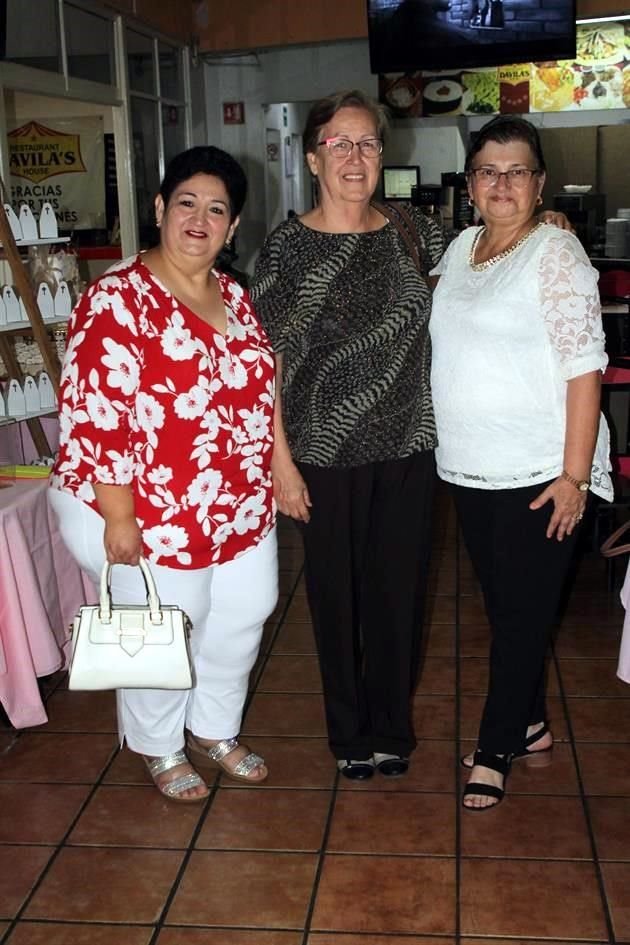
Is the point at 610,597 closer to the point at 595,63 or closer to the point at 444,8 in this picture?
the point at 444,8

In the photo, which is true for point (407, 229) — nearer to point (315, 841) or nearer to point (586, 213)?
point (315, 841)

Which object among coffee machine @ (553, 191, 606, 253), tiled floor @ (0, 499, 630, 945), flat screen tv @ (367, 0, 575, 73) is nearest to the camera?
tiled floor @ (0, 499, 630, 945)

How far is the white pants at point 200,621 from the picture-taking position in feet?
8.23

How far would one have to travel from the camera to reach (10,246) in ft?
11.0

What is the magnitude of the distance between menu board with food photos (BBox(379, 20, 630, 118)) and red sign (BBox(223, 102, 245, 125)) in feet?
3.48

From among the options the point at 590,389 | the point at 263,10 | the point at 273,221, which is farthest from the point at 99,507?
the point at 273,221

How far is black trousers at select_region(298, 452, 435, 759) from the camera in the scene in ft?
8.66

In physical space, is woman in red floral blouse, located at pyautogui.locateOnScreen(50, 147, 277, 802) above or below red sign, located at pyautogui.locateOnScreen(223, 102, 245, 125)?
below

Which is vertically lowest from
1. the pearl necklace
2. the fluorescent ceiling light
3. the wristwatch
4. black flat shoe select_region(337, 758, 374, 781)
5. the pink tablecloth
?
black flat shoe select_region(337, 758, 374, 781)

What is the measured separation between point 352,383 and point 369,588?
536 mm

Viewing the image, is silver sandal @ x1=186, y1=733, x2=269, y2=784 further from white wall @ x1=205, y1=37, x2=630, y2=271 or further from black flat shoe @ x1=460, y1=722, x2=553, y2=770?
white wall @ x1=205, y1=37, x2=630, y2=271

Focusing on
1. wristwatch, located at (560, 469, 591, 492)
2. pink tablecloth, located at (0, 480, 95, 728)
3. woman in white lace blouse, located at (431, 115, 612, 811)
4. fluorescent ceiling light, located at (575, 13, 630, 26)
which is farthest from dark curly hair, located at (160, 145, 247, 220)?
fluorescent ceiling light, located at (575, 13, 630, 26)

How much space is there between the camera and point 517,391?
2.42 metres

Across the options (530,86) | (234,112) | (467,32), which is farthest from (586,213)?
(234,112)
